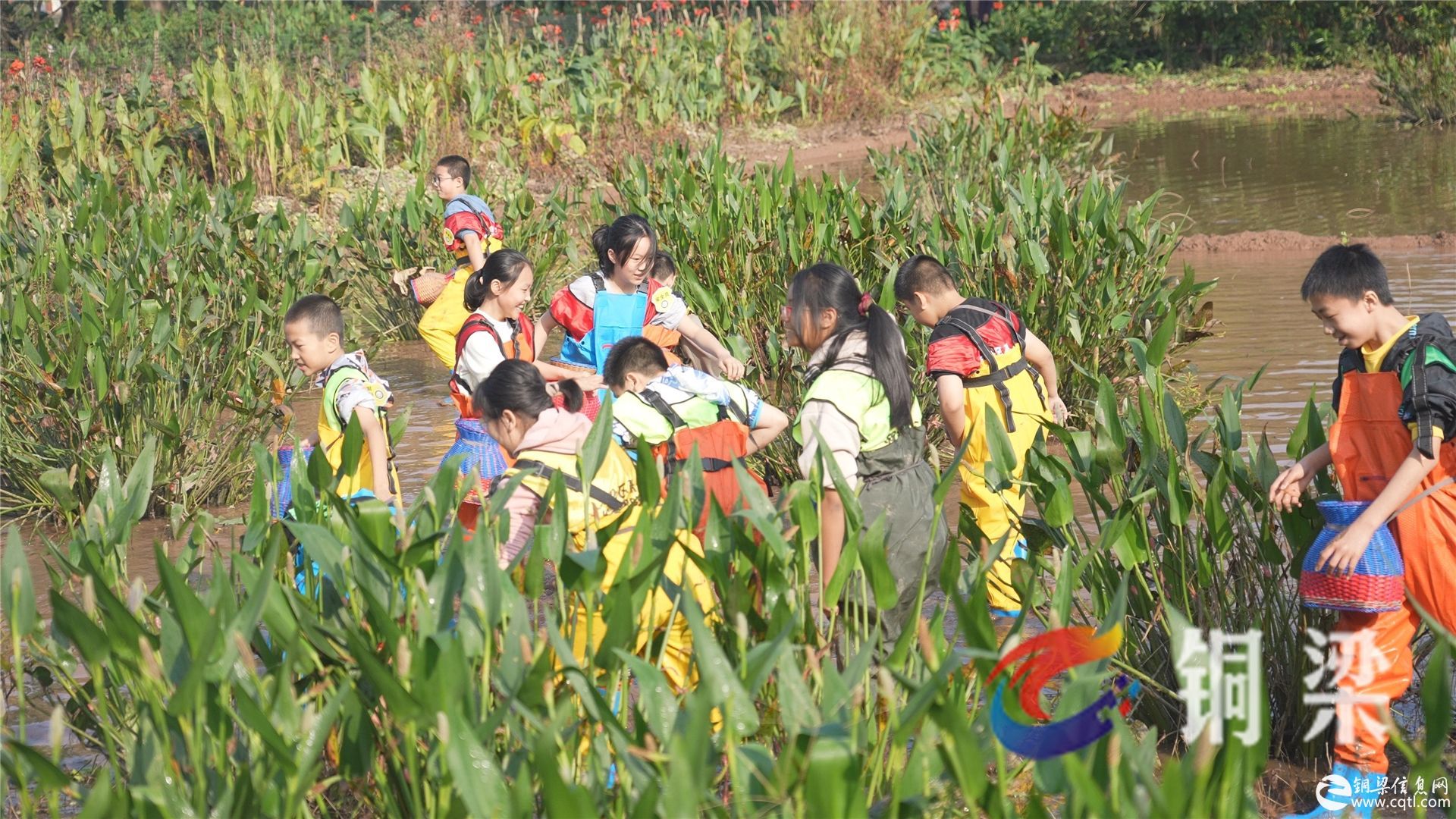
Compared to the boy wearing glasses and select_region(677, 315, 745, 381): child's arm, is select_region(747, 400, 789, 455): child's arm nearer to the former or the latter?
select_region(677, 315, 745, 381): child's arm

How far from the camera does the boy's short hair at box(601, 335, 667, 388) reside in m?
4.24

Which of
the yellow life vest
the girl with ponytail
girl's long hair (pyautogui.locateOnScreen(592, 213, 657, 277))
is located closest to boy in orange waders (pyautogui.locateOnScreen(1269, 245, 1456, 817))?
the girl with ponytail

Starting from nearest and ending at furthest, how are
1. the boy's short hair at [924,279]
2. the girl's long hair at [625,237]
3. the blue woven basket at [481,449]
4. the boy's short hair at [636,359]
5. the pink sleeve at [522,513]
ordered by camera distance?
the pink sleeve at [522,513]
the boy's short hair at [636,359]
the boy's short hair at [924,279]
the blue woven basket at [481,449]
the girl's long hair at [625,237]

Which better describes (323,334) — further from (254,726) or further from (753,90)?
(753,90)

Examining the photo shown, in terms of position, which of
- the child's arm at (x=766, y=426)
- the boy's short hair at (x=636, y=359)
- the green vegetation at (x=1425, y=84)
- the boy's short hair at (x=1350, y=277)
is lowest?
the green vegetation at (x=1425, y=84)

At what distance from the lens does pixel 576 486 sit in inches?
132

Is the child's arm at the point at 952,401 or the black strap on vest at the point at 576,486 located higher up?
the black strap on vest at the point at 576,486

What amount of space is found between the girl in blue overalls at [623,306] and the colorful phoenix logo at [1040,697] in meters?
2.70

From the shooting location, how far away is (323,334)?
14.1ft

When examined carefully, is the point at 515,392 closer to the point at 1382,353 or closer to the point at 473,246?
the point at 1382,353

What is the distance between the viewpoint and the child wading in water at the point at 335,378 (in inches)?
163

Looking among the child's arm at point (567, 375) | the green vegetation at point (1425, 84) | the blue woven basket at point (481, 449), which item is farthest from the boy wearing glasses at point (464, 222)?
the green vegetation at point (1425, 84)

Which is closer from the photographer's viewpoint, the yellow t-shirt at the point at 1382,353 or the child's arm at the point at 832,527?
the yellow t-shirt at the point at 1382,353

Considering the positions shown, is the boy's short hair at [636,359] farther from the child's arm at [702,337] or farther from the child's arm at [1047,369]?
the child's arm at [1047,369]
